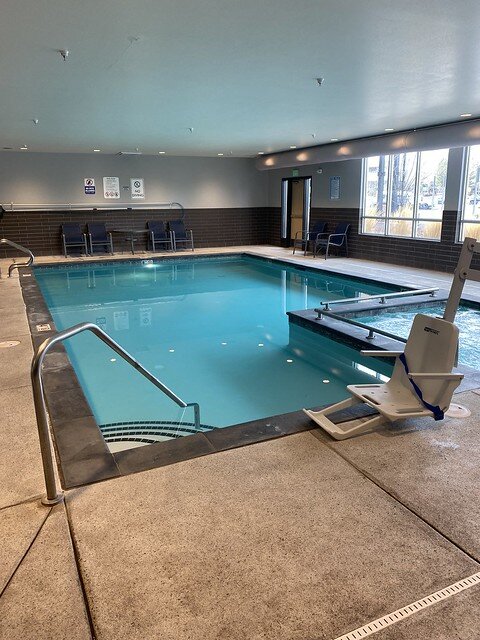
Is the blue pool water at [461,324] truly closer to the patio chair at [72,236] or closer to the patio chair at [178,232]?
the patio chair at [178,232]

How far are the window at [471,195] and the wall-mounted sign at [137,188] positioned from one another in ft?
24.2

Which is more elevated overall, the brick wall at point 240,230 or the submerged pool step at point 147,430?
the brick wall at point 240,230

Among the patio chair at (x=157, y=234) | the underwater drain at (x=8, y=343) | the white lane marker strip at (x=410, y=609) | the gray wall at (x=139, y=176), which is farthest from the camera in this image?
the patio chair at (x=157, y=234)

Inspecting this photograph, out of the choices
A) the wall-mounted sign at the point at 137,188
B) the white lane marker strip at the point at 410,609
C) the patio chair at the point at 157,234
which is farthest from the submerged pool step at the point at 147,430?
the wall-mounted sign at the point at 137,188

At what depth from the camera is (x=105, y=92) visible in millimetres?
5340

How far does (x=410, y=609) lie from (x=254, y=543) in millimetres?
531

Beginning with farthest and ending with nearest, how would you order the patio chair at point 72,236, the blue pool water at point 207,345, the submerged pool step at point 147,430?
1. the patio chair at point 72,236
2. the blue pool water at point 207,345
3. the submerged pool step at point 147,430

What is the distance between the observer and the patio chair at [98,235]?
11570 mm

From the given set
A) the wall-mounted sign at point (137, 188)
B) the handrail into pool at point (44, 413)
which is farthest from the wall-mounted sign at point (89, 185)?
the handrail into pool at point (44, 413)

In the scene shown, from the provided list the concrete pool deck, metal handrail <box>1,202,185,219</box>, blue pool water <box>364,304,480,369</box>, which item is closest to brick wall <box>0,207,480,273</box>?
metal handrail <box>1,202,185,219</box>

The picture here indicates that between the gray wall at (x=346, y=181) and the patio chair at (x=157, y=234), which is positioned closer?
the gray wall at (x=346, y=181)

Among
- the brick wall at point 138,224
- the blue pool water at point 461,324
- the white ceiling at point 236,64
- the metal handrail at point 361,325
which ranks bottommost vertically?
the blue pool water at point 461,324

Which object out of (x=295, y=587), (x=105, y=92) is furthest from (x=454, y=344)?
(x=105, y=92)

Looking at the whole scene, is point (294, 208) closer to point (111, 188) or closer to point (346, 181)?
point (346, 181)
